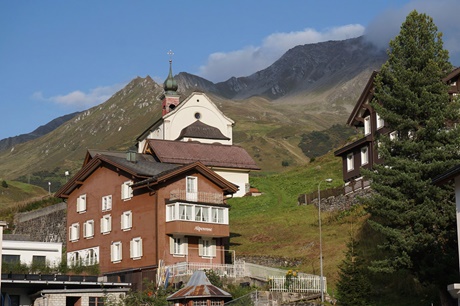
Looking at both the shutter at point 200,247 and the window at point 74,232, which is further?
the window at point 74,232

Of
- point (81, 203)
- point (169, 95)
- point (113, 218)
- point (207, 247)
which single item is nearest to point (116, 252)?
point (113, 218)

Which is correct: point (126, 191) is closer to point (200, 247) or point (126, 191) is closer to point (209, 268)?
point (200, 247)

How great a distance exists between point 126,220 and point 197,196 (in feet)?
20.6

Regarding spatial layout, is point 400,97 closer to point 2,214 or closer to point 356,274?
point 356,274

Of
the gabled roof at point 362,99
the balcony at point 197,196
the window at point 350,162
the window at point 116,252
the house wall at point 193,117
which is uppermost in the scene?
the house wall at point 193,117

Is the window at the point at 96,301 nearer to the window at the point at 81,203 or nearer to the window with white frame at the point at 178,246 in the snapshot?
the window with white frame at the point at 178,246

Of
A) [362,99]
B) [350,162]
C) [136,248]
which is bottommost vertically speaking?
[136,248]

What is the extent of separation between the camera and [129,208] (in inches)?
2805

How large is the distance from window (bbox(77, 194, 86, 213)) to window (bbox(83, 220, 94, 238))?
60.4 inches

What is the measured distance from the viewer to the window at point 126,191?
235ft

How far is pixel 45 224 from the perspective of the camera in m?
96.8

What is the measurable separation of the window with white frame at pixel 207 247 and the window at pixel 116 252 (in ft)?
22.0

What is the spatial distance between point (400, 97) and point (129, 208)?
2668 centimetres

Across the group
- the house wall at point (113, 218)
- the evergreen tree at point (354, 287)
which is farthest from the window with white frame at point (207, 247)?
the evergreen tree at point (354, 287)
